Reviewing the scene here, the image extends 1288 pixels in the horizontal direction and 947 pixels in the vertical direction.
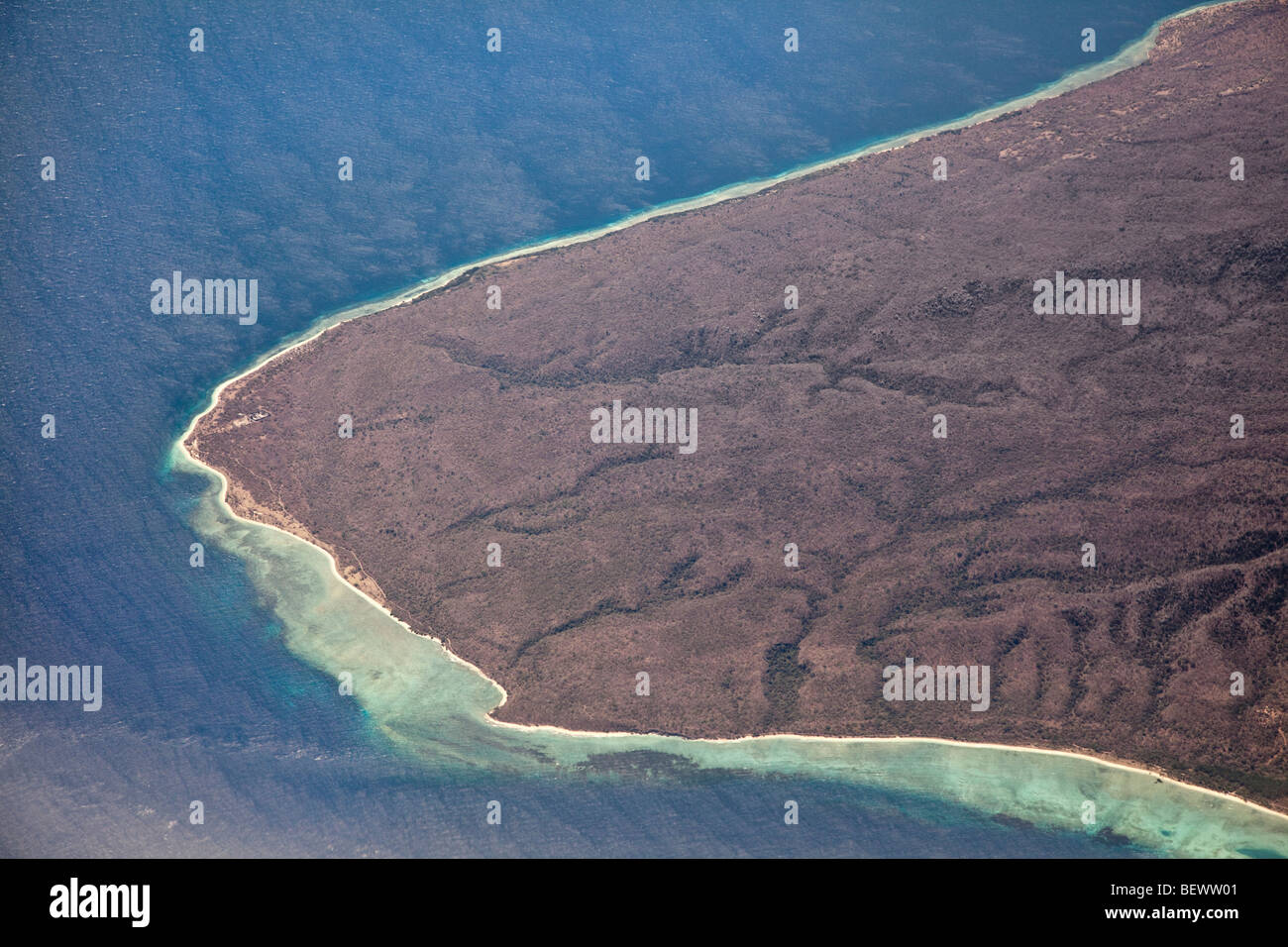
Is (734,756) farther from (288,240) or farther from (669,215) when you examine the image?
(288,240)

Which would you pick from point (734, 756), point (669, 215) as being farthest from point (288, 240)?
point (734, 756)

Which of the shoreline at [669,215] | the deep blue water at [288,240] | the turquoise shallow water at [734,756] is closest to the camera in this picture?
the turquoise shallow water at [734,756]

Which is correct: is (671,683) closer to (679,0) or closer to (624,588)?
(624,588)

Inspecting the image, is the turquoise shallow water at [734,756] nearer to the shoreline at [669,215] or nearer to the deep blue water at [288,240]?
the shoreline at [669,215]

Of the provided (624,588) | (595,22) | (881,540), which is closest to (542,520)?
(624,588)

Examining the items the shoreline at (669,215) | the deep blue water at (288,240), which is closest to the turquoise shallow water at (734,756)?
the shoreline at (669,215)

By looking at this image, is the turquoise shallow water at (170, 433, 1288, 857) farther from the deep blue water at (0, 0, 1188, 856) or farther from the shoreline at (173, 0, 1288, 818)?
the deep blue water at (0, 0, 1188, 856)
